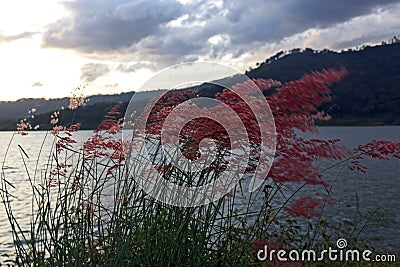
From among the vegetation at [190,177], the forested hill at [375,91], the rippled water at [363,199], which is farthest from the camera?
the forested hill at [375,91]

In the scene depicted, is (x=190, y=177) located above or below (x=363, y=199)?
above

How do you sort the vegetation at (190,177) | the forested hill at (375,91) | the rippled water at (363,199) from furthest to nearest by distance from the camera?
the forested hill at (375,91) < the rippled water at (363,199) < the vegetation at (190,177)

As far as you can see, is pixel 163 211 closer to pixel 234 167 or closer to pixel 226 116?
pixel 234 167

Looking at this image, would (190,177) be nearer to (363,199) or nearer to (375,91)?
(363,199)

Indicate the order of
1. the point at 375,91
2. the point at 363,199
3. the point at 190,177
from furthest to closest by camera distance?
the point at 375,91, the point at 363,199, the point at 190,177

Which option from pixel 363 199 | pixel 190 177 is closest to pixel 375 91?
pixel 363 199

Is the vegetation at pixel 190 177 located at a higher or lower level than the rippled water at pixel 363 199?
higher

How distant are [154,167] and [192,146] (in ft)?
1.69

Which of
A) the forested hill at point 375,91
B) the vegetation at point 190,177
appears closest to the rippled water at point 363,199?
the vegetation at point 190,177

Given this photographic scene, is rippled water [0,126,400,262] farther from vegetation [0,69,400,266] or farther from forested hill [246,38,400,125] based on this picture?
forested hill [246,38,400,125]

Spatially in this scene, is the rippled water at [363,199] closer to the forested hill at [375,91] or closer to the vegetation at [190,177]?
the vegetation at [190,177]

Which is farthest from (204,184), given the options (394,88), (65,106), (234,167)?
(394,88)

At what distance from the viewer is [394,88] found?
103062 mm

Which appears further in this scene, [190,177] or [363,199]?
[363,199]
